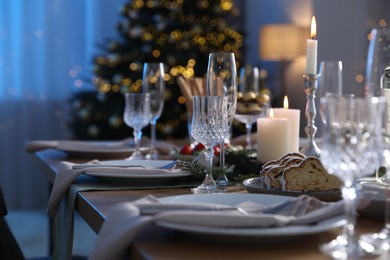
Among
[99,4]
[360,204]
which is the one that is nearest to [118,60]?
[99,4]

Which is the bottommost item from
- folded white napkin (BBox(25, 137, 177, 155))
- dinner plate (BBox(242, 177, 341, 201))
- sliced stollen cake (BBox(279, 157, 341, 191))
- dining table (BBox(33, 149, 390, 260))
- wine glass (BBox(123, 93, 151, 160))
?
folded white napkin (BBox(25, 137, 177, 155))

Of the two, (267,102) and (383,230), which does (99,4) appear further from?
(383,230)

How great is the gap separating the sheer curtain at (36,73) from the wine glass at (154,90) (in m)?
3.19

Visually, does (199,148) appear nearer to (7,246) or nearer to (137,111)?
(137,111)

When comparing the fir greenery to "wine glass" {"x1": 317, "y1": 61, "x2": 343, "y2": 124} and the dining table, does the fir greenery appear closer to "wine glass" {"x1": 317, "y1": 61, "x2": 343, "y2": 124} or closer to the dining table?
"wine glass" {"x1": 317, "y1": 61, "x2": 343, "y2": 124}

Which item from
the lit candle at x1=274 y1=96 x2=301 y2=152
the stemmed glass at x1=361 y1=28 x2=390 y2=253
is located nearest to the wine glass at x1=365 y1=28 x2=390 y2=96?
the stemmed glass at x1=361 y1=28 x2=390 y2=253

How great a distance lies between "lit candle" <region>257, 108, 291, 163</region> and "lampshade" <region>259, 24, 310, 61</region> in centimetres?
→ 348

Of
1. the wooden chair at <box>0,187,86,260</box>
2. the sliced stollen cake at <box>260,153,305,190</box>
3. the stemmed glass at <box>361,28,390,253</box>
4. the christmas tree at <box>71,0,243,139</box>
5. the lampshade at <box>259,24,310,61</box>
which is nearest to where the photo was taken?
the stemmed glass at <box>361,28,390,253</box>

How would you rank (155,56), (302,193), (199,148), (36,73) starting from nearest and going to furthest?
(302,193) < (199,148) < (155,56) < (36,73)

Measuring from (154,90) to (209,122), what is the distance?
81 cm

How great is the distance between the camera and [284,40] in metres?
4.98

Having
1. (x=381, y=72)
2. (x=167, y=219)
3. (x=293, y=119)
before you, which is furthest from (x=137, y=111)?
(x=167, y=219)

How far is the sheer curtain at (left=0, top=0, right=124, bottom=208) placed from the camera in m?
5.31

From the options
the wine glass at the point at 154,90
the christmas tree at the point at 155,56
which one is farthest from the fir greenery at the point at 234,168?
the christmas tree at the point at 155,56
